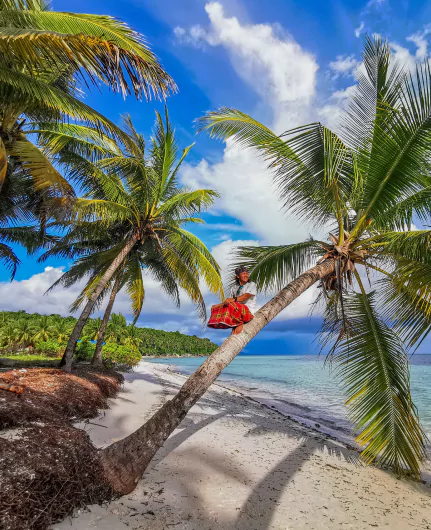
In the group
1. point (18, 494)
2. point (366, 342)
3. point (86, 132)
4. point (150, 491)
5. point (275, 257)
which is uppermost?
point (86, 132)

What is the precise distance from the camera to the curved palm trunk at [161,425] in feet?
11.2

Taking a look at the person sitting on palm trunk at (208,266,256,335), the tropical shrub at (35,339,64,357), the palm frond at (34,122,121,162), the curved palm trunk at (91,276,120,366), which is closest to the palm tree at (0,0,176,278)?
the palm frond at (34,122,121,162)

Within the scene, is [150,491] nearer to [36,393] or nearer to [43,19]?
[36,393]

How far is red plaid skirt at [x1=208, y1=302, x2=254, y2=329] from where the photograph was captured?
4035mm

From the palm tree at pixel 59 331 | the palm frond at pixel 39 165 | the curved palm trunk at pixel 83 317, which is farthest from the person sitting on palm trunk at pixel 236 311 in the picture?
the palm tree at pixel 59 331

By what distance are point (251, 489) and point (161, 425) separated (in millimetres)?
1644

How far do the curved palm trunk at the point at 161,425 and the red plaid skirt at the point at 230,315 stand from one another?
0.15 metres

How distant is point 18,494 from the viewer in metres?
2.56

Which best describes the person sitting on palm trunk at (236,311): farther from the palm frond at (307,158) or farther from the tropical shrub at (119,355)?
the tropical shrub at (119,355)

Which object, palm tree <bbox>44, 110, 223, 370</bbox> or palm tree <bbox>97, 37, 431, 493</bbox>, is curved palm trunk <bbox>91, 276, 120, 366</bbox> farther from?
palm tree <bbox>97, 37, 431, 493</bbox>

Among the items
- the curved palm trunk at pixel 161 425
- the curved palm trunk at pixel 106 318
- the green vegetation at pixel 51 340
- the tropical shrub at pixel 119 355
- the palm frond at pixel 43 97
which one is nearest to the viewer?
the curved palm trunk at pixel 161 425

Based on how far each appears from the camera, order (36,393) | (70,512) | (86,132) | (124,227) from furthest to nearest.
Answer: (124,227) → (86,132) → (36,393) → (70,512)

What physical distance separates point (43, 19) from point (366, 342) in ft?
24.3

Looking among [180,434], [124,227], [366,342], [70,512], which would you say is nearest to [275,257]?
[366,342]
